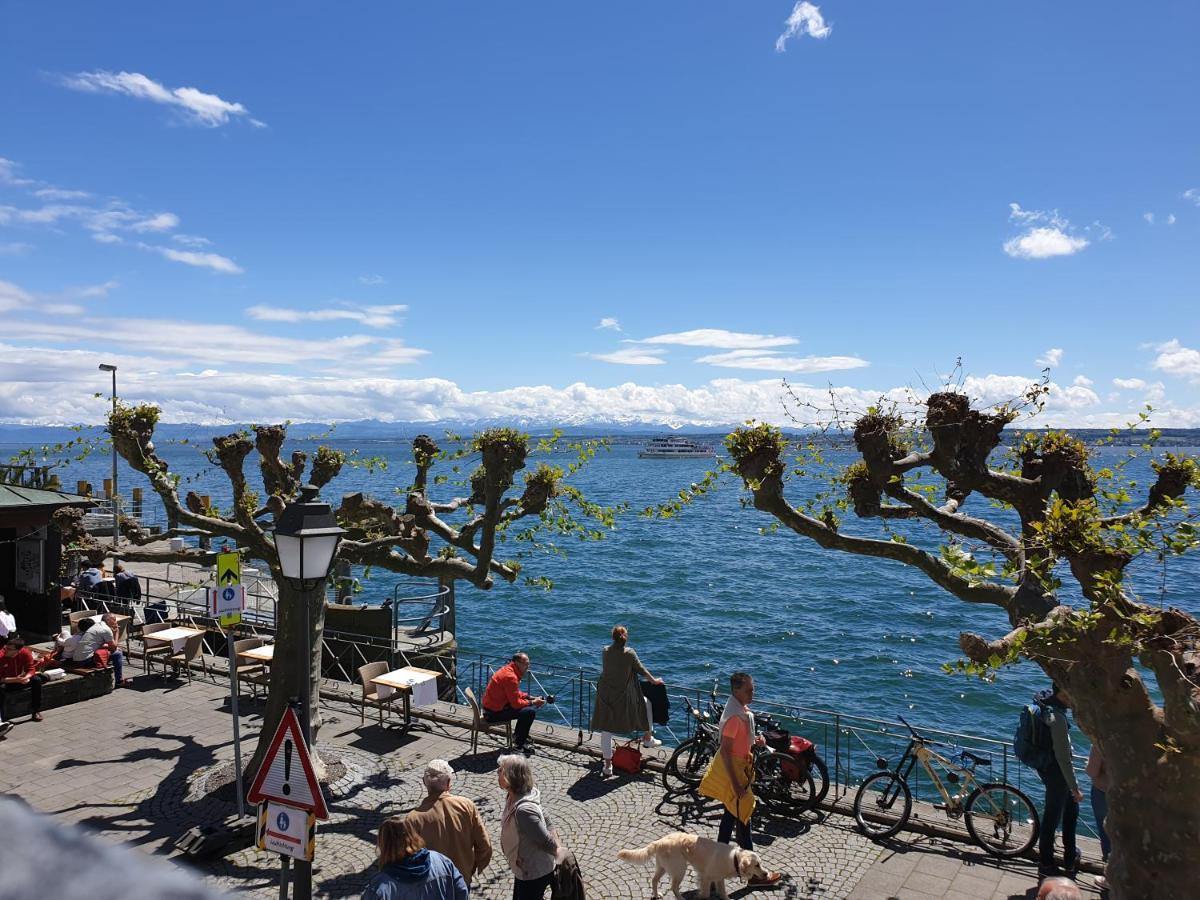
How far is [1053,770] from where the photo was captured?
29.5 ft

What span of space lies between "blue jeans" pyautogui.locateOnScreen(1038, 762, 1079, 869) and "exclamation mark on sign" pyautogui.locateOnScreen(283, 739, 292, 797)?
7707mm

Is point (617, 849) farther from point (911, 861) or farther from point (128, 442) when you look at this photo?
point (128, 442)

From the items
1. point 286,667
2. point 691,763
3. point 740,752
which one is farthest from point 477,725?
point 740,752

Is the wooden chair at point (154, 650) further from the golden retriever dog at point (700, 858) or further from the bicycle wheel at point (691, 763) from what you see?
the golden retriever dog at point (700, 858)

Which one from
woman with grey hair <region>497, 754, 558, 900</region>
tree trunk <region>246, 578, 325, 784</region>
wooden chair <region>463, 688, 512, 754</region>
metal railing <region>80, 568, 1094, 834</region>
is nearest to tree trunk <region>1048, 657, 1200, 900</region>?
woman with grey hair <region>497, 754, 558, 900</region>

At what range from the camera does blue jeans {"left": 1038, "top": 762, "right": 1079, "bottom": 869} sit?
8930 mm

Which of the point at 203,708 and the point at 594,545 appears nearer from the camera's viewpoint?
the point at 203,708

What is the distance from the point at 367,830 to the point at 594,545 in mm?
48782

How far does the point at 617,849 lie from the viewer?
951 centimetres

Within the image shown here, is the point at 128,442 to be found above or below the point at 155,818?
above

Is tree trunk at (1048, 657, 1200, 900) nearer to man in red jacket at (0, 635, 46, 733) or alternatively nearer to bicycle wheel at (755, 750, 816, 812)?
bicycle wheel at (755, 750, 816, 812)

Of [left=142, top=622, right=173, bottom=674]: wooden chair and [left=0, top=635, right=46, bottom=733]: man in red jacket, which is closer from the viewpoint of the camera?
[left=0, top=635, right=46, bottom=733]: man in red jacket

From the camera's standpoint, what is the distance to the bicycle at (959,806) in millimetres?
9406

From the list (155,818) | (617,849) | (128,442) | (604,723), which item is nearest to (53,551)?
(128,442)
